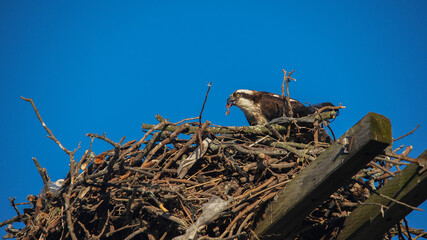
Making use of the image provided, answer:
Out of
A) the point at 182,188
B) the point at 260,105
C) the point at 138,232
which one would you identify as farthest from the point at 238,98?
the point at 138,232

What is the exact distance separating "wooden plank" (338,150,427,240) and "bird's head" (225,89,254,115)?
375 cm

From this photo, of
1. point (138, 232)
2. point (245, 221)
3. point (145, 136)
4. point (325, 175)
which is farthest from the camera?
point (145, 136)

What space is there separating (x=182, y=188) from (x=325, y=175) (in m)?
1.63

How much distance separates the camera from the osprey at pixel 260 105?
5.87m

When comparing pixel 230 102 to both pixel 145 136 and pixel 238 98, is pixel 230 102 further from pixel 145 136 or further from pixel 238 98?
pixel 145 136

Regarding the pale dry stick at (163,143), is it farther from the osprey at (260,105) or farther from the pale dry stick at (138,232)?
the osprey at (260,105)

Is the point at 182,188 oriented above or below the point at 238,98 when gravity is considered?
below

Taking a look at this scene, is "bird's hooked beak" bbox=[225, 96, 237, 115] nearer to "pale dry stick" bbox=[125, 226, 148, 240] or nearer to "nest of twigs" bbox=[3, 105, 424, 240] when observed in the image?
"nest of twigs" bbox=[3, 105, 424, 240]

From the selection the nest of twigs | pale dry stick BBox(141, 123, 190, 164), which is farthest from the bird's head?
pale dry stick BBox(141, 123, 190, 164)

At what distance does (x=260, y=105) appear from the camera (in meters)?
6.62

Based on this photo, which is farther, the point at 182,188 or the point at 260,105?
the point at 260,105

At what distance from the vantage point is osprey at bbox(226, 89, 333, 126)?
5866 millimetres

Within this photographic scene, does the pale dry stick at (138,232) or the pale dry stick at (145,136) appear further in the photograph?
the pale dry stick at (145,136)

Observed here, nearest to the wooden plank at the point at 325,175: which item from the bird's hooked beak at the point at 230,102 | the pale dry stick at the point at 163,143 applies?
the pale dry stick at the point at 163,143
